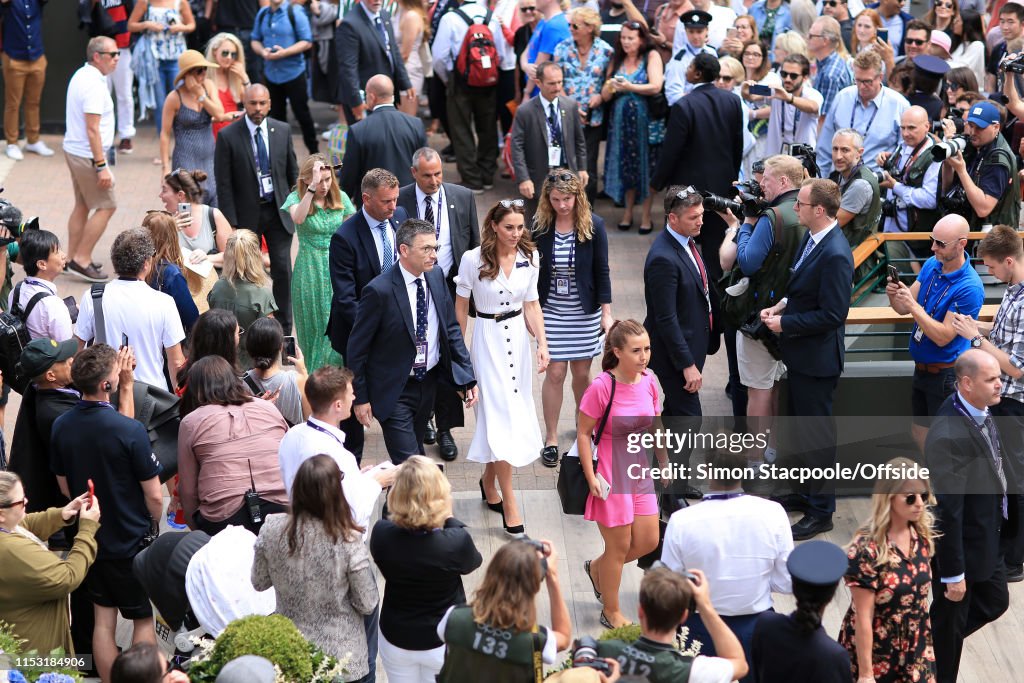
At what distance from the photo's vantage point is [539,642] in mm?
4129

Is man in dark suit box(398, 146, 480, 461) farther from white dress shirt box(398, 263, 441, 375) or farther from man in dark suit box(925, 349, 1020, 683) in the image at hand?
man in dark suit box(925, 349, 1020, 683)

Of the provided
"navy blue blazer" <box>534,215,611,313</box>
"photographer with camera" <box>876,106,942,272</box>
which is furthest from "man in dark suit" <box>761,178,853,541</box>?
"photographer with camera" <box>876,106,942,272</box>

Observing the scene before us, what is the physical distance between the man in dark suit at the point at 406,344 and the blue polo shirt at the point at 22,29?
293 inches

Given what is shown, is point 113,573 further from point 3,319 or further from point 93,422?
point 3,319

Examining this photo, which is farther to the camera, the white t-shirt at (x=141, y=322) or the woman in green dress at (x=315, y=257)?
the woman in green dress at (x=315, y=257)

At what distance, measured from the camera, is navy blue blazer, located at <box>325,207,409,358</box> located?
23.4 ft

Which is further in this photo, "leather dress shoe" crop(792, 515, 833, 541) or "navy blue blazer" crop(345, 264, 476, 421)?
"leather dress shoe" crop(792, 515, 833, 541)

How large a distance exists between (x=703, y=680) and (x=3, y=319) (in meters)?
4.19

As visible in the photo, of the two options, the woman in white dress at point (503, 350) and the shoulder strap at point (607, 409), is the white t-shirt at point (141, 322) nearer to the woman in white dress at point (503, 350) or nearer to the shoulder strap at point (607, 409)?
the woman in white dress at point (503, 350)

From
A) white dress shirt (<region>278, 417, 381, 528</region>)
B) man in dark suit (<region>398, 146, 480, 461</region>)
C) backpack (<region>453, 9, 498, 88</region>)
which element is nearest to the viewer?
white dress shirt (<region>278, 417, 381, 528</region>)

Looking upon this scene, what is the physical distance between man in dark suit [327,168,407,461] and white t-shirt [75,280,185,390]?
0.96 metres

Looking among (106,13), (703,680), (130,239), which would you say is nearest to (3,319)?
(130,239)

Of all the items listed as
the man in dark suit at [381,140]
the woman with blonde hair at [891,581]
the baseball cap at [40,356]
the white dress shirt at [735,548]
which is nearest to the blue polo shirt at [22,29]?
the man in dark suit at [381,140]

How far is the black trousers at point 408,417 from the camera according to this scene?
6602 mm
